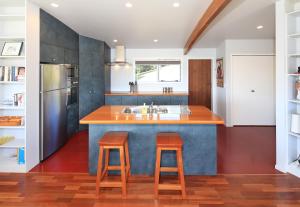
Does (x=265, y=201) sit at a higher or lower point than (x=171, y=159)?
lower

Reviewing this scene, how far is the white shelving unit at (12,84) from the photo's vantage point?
365 centimetres

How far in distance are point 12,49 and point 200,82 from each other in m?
5.49

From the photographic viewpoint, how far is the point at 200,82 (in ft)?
26.4

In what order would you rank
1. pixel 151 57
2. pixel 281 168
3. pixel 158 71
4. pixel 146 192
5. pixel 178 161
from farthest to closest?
pixel 158 71 < pixel 151 57 < pixel 281 168 < pixel 146 192 < pixel 178 161

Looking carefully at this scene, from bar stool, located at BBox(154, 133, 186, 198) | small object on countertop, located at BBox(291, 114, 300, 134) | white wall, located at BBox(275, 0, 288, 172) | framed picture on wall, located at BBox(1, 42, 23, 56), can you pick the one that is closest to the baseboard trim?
white wall, located at BBox(275, 0, 288, 172)

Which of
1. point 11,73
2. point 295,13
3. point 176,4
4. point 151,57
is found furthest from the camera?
point 151,57

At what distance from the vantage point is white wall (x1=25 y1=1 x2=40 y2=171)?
3650 millimetres

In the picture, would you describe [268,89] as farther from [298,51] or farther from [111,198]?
[111,198]

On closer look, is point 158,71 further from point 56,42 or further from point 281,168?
point 281,168

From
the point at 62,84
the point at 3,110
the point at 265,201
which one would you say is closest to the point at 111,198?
the point at 265,201

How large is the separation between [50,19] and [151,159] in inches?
114

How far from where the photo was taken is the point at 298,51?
356 cm

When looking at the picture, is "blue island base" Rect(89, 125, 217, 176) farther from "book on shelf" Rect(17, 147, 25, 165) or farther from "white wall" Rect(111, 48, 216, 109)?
"white wall" Rect(111, 48, 216, 109)

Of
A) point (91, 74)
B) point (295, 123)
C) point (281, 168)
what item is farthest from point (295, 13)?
point (91, 74)
